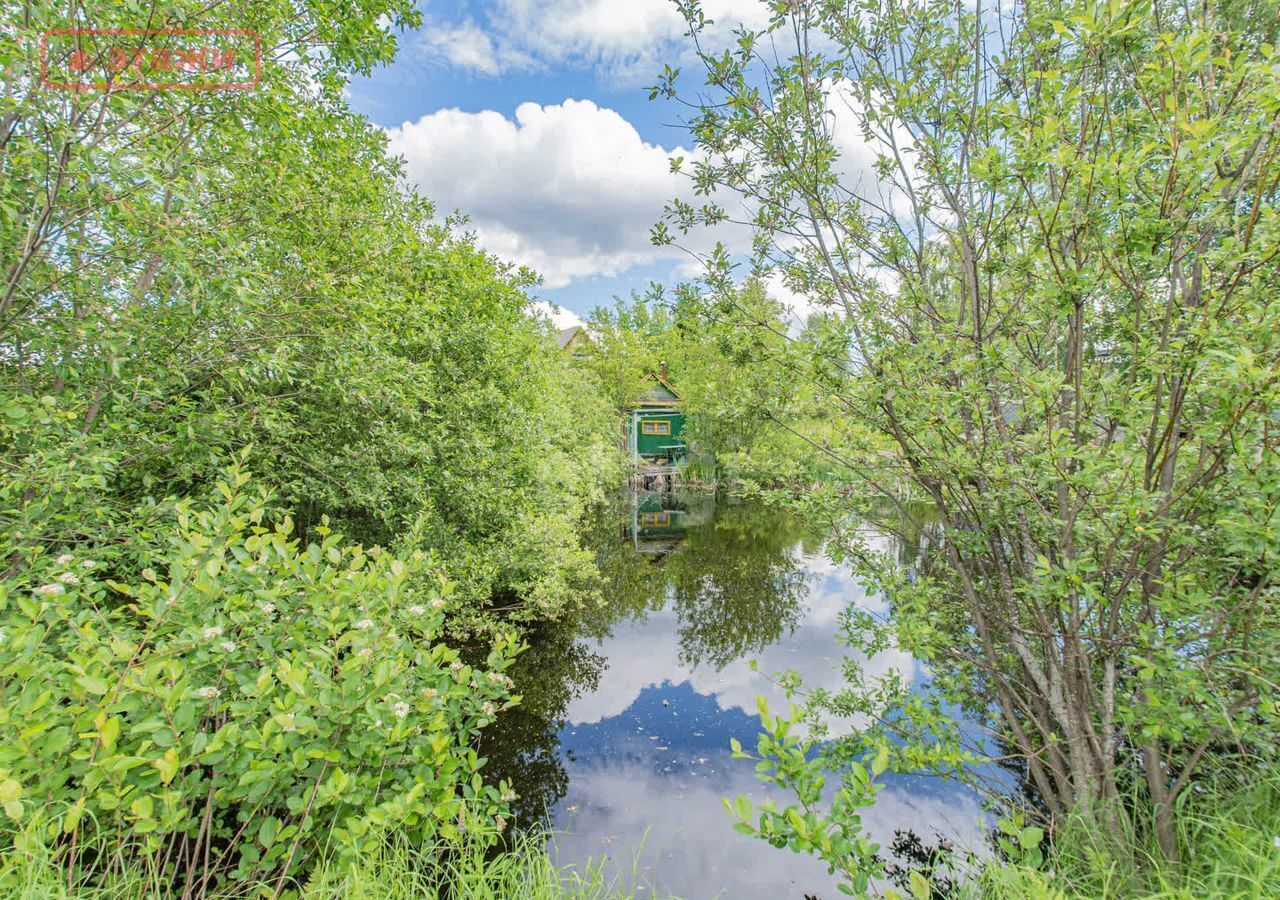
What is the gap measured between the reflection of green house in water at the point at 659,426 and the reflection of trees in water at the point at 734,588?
1105 centimetres

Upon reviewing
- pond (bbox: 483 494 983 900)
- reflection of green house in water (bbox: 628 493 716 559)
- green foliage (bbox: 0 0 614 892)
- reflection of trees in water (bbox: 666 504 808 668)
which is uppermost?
green foliage (bbox: 0 0 614 892)

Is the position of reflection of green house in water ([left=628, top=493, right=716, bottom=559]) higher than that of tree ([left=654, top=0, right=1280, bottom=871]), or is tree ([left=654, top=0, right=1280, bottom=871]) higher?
tree ([left=654, top=0, right=1280, bottom=871])

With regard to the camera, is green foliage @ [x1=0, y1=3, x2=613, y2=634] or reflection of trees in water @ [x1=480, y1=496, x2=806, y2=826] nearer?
green foliage @ [x1=0, y1=3, x2=613, y2=634]

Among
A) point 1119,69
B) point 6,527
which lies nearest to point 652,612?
point 6,527

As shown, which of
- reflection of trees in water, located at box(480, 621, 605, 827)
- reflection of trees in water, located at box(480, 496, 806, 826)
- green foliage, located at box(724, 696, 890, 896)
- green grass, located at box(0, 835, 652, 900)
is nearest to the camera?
green grass, located at box(0, 835, 652, 900)

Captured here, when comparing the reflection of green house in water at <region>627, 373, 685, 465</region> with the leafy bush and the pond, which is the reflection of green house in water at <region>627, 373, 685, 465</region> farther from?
the leafy bush

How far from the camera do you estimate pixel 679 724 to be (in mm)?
6387

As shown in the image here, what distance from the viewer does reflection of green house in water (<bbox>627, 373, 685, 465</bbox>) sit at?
2678cm

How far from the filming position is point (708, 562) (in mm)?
12742

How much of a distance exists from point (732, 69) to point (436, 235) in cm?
669

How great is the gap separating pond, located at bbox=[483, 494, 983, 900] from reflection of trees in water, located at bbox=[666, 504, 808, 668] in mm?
46

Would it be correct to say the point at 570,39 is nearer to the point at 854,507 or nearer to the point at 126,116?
the point at 126,116

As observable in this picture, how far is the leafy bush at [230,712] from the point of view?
5.03 feet

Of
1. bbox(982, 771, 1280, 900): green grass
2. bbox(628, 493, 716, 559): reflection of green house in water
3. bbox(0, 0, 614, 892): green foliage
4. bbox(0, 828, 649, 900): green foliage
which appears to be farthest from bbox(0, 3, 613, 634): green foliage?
bbox(628, 493, 716, 559): reflection of green house in water
